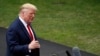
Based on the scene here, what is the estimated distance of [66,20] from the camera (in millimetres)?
16938

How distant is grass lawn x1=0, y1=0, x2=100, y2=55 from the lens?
1360 centimetres

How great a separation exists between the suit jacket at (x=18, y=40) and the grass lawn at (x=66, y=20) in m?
5.74

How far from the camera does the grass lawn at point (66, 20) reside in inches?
535

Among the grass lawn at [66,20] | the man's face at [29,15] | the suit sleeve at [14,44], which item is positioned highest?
the man's face at [29,15]

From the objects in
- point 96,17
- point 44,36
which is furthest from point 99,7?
point 44,36

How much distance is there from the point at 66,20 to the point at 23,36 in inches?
411

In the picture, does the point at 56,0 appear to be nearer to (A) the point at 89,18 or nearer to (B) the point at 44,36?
(A) the point at 89,18

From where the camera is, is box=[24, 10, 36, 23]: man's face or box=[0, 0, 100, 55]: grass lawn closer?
box=[24, 10, 36, 23]: man's face

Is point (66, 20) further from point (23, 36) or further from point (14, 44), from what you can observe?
point (14, 44)

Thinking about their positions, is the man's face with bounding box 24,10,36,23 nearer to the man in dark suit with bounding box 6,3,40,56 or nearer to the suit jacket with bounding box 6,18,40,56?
the man in dark suit with bounding box 6,3,40,56

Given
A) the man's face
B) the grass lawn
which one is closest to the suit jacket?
the man's face

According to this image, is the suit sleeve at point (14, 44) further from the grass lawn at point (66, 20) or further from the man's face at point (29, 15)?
the grass lawn at point (66, 20)

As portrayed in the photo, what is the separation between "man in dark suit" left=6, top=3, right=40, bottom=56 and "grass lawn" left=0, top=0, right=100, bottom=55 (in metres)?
5.70

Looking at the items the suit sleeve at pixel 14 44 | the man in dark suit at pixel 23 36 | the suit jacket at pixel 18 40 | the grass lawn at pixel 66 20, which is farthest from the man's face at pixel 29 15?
the grass lawn at pixel 66 20
